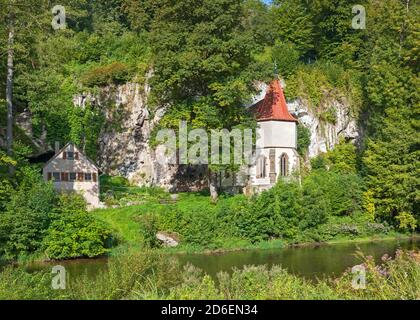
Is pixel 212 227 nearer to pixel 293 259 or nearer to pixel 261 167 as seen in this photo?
pixel 293 259

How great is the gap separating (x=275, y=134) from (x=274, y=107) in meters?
1.91

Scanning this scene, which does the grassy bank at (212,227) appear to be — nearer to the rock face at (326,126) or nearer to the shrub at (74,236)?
the shrub at (74,236)

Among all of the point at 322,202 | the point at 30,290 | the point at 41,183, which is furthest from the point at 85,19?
the point at 30,290

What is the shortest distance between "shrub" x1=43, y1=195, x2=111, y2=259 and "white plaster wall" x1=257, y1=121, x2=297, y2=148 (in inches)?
542

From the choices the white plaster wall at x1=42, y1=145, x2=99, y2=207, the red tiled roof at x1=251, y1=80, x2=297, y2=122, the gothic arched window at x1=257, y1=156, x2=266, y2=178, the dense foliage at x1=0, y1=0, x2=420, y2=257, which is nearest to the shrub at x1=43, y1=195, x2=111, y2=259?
the dense foliage at x1=0, y1=0, x2=420, y2=257

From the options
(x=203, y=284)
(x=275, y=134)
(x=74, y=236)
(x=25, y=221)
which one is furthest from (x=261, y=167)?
(x=203, y=284)

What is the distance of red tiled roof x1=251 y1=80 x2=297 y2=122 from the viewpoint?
111 feet

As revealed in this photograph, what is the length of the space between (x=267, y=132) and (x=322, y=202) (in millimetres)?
7244

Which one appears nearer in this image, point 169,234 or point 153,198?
point 169,234

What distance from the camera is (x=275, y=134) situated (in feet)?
111

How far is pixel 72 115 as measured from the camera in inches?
1454

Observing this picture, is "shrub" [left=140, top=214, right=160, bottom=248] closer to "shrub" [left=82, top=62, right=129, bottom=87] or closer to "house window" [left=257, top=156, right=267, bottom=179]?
"house window" [left=257, top=156, right=267, bottom=179]

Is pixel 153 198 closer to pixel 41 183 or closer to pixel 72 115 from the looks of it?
pixel 41 183

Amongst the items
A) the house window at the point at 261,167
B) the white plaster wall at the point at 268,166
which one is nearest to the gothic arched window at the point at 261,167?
the house window at the point at 261,167
